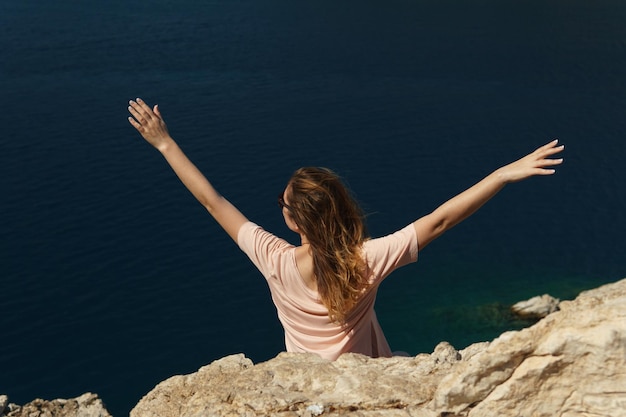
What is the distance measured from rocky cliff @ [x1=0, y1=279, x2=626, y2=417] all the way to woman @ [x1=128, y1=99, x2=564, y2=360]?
246 millimetres

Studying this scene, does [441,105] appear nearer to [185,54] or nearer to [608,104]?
[608,104]

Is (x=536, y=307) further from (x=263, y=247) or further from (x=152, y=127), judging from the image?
(x=263, y=247)

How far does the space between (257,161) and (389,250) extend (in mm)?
29372

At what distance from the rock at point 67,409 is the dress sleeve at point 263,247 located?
5.34 ft

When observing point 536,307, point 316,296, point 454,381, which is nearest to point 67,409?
point 316,296

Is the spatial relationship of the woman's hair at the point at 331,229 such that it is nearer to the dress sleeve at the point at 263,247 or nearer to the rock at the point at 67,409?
the dress sleeve at the point at 263,247

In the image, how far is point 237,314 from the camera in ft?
88.2

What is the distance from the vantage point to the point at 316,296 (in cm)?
432

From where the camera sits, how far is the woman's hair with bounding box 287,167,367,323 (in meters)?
4.00

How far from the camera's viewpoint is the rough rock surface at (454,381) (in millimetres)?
3211

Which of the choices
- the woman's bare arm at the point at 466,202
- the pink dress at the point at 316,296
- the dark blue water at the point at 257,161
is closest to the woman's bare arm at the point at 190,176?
the pink dress at the point at 316,296

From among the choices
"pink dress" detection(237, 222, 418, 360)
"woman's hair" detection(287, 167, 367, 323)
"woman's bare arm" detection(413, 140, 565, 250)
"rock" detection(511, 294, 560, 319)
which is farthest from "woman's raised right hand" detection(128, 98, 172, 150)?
"rock" detection(511, 294, 560, 319)

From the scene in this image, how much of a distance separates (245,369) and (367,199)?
27389 millimetres

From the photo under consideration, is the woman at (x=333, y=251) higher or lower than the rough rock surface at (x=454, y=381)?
higher
